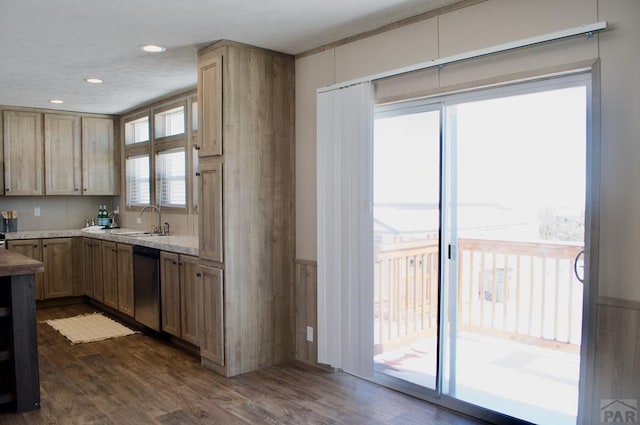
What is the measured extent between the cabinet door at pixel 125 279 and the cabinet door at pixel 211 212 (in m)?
1.68

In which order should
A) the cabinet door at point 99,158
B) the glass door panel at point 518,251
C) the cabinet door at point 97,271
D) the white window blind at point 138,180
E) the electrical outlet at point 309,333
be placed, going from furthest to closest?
the cabinet door at point 99,158 → the white window blind at point 138,180 → the cabinet door at point 97,271 → the electrical outlet at point 309,333 → the glass door panel at point 518,251

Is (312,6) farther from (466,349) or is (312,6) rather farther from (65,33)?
(466,349)

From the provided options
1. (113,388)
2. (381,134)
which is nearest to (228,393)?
(113,388)

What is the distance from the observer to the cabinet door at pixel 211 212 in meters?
3.81

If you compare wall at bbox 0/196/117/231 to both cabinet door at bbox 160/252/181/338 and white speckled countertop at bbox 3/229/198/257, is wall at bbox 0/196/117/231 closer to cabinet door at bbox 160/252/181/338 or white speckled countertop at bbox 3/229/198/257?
white speckled countertop at bbox 3/229/198/257

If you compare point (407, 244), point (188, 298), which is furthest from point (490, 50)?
point (188, 298)

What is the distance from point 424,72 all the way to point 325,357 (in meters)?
2.19

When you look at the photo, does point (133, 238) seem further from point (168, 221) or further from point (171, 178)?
point (171, 178)

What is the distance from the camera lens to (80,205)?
23.0ft

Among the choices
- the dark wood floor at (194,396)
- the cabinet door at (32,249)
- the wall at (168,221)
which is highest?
the wall at (168,221)

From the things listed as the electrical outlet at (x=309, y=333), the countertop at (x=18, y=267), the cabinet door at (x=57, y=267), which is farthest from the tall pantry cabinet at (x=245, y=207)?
the cabinet door at (x=57, y=267)

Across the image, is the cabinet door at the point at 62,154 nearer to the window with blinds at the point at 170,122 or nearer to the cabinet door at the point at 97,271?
the cabinet door at the point at 97,271

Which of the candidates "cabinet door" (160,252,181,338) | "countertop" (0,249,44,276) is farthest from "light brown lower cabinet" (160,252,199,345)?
"countertop" (0,249,44,276)

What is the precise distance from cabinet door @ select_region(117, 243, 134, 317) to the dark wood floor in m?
0.99
